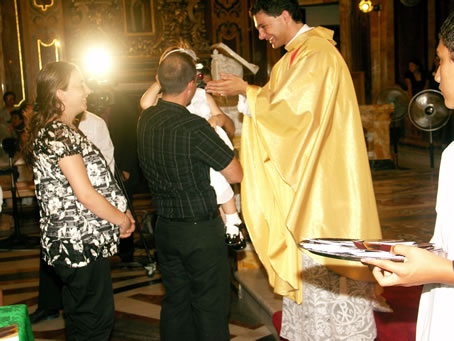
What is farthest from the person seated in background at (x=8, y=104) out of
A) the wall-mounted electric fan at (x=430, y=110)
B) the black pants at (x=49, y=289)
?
the wall-mounted electric fan at (x=430, y=110)

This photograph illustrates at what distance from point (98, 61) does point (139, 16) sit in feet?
4.49

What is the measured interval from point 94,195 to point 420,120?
7.47 metres

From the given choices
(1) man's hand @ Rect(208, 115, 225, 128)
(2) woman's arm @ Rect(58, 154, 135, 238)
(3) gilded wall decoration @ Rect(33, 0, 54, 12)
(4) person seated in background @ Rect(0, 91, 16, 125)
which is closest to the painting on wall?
(3) gilded wall decoration @ Rect(33, 0, 54, 12)

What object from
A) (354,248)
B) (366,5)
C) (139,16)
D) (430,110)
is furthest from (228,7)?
(354,248)

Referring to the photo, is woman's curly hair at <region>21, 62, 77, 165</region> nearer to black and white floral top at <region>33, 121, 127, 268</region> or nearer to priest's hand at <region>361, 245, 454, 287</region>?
black and white floral top at <region>33, 121, 127, 268</region>

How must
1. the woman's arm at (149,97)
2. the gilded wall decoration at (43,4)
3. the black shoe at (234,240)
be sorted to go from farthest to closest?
the gilded wall decoration at (43,4) < the woman's arm at (149,97) < the black shoe at (234,240)

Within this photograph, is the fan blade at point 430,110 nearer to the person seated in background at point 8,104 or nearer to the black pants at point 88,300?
the person seated in background at point 8,104

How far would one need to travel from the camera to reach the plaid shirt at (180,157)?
2553 mm

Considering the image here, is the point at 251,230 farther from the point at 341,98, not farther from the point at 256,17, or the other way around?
the point at 256,17

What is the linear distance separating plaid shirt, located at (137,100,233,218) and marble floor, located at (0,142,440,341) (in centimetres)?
127

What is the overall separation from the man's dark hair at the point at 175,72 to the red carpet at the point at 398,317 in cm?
163

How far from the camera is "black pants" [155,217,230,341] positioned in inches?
105

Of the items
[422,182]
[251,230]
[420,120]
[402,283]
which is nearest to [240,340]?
[251,230]

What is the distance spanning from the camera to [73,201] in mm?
2549
